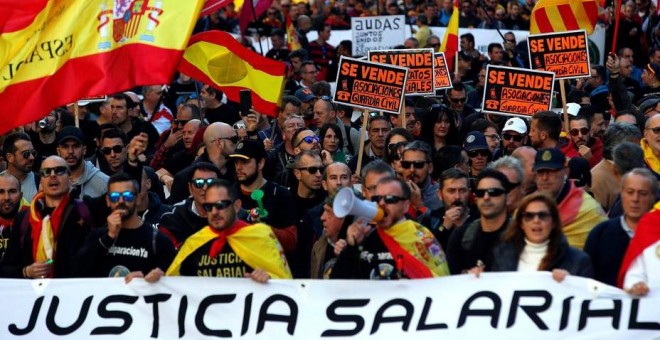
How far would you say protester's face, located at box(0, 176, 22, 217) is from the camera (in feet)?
38.4

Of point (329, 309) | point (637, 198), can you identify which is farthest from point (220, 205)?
point (637, 198)

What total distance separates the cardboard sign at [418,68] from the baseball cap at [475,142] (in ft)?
9.41

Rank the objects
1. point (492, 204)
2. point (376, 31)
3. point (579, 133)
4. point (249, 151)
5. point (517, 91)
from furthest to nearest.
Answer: point (376, 31), point (517, 91), point (579, 133), point (249, 151), point (492, 204)

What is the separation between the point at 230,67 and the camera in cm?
1473

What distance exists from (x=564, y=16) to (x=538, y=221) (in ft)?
28.0

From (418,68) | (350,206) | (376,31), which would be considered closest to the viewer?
(350,206)

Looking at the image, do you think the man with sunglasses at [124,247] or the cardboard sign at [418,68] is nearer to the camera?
the man with sunglasses at [124,247]

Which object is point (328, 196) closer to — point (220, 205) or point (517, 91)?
point (220, 205)

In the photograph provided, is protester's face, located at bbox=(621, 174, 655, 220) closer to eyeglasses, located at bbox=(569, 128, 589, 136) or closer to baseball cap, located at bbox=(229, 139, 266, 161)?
baseball cap, located at bbox=(229, 139, 266, 161)

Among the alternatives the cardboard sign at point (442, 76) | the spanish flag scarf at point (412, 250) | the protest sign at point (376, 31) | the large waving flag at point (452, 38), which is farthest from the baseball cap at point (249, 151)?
the protest sign at point (376, 31)

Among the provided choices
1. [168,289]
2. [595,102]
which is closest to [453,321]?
[168,289]

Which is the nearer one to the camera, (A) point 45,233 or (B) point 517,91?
(A) point 45,233

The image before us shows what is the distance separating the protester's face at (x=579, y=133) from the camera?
13.9 m

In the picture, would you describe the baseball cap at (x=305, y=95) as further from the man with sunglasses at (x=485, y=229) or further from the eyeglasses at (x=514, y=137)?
the man with sunglasses at (x=485, y=229)
